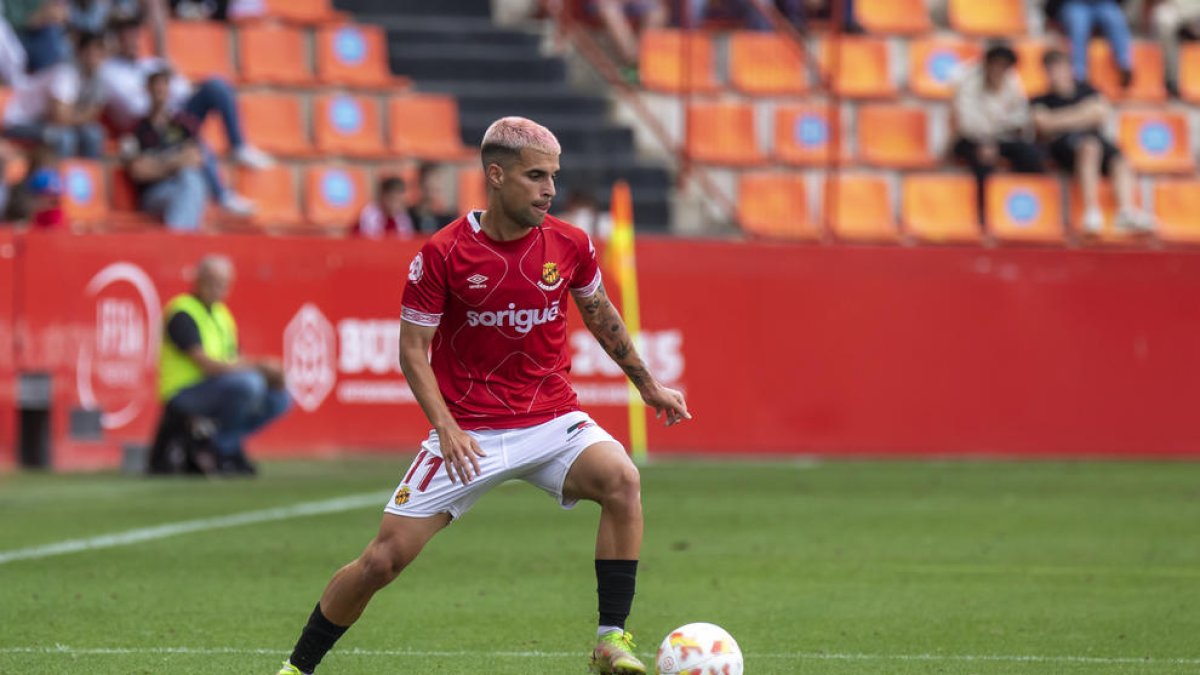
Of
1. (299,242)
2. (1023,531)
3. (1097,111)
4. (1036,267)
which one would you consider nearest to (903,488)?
(1023,531)

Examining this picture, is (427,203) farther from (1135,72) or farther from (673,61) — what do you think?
(1135,72)

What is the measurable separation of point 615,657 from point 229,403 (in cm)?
940

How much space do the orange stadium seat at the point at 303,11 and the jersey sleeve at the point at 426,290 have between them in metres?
15.1

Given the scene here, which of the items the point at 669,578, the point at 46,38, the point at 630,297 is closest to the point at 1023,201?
the point at 630,297

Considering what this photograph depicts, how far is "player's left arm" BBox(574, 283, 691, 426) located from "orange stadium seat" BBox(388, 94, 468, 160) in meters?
13.6

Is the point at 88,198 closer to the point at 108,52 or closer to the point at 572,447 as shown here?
the point at 108,52

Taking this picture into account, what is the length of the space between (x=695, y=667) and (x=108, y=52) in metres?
14.1

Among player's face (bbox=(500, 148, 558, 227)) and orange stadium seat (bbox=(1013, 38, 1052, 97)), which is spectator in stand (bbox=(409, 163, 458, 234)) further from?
player's face (bbox=(500, 148, 558, 227))

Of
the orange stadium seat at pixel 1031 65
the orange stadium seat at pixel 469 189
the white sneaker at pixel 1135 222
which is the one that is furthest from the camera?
the orange stadium seat at pixel 1031 65

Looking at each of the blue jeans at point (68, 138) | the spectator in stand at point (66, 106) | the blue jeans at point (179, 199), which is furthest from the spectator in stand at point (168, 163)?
the spectator in stand at point (66, 106)

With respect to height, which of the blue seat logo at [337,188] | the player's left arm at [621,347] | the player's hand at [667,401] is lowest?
the player's hand at [667,401]

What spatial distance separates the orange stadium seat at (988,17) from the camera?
2400cm

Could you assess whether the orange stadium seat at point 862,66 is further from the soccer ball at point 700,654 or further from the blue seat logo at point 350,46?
the soccer ball at point 700,654

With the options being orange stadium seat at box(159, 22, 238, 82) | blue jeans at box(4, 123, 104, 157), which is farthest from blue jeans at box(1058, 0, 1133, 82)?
blue jeans at box(4, 123, 104, 157)
